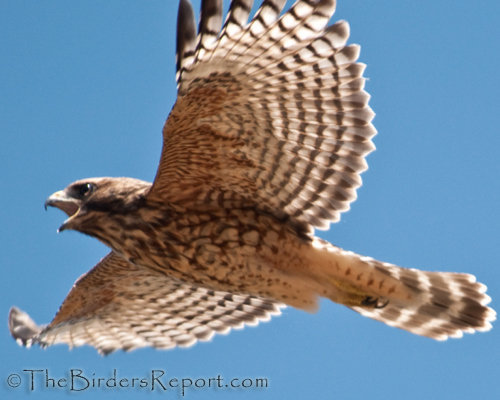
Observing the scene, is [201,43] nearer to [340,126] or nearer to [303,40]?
[303,40]

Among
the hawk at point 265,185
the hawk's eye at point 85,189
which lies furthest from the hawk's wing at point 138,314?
the hawk's eye at point 85,189

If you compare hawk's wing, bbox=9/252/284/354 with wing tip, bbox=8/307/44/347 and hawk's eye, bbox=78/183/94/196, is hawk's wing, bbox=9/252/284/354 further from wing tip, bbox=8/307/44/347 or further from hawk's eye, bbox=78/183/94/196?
hawk's eye, bbox=78/183/94/196

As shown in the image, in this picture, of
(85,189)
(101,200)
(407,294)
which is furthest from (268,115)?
(407,294)

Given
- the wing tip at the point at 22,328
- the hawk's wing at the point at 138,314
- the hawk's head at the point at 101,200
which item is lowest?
the wing tip at the point at 22,328

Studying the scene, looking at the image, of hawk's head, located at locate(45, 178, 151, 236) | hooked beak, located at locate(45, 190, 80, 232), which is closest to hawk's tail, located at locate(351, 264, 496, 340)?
hawk's head, located at locate(45, 178, 151, 236)

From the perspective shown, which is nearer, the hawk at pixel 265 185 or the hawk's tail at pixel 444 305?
the hawk at pixel 265 185

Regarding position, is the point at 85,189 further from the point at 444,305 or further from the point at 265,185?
the point at 444,305

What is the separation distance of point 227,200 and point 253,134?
2.03ft

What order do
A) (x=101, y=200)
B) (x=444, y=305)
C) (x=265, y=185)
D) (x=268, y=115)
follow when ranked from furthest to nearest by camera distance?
(x=444, y=305)
(x=101, y=200)
(x=265, y=185)
(x=268, y=115)

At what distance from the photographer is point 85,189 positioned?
580cm

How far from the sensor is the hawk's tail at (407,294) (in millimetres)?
5543

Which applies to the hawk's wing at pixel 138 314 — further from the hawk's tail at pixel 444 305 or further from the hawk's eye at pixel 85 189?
the hawk's tail at pixel 444 305

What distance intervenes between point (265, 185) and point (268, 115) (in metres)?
0.60

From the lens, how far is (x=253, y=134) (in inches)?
200
